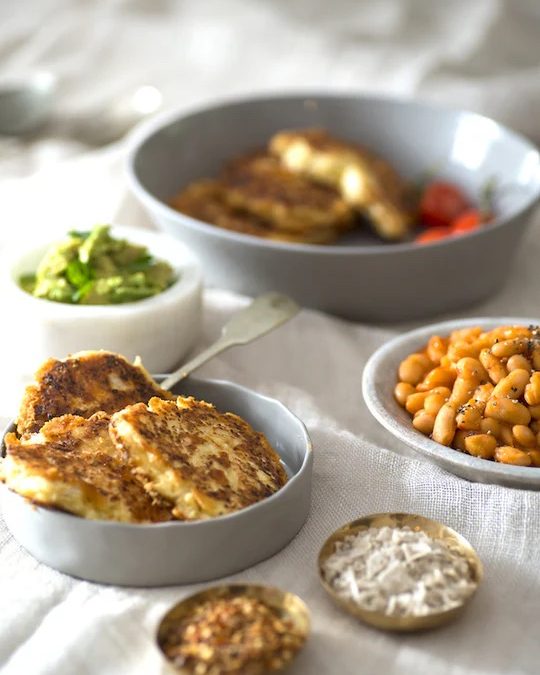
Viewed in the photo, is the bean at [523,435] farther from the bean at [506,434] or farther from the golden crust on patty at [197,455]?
the golden crust on patty at [197,455]

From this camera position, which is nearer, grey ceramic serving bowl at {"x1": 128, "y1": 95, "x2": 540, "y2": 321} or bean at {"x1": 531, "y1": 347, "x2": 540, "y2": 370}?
bean at {"x1": 531, "y1": 347, "x2": 540, "y2": 370}

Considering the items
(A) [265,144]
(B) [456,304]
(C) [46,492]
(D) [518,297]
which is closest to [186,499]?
(C) [46,492]

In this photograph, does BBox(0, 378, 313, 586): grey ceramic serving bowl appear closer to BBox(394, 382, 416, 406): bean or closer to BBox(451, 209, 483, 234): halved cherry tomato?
BBox(394, 382, 416, 406): bean

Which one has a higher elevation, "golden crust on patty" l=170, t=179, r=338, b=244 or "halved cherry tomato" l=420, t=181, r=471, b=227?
"golden crust on patty" l=170, t=179, r=338, b=244

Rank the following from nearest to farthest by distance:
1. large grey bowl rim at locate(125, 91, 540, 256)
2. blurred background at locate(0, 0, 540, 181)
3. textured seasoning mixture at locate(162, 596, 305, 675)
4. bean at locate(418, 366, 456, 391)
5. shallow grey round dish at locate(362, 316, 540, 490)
Result: 1. textured seasoning mixture at locate(162, 596, 305, 675)
2. shallow grey round dish at locate(362, 316, 540, 490)
3. bean at locate(418, 366, 456, 391)
4. large grey bowl rim at locate(125, 91, 540, 256)
5. blurred background at locate(0, 0, 540, 181)

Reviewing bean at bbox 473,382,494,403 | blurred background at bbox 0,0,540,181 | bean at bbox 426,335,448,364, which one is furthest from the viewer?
blurred background at bbox 0,0,540,181

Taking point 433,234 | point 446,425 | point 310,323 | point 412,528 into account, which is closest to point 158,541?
point 412,528

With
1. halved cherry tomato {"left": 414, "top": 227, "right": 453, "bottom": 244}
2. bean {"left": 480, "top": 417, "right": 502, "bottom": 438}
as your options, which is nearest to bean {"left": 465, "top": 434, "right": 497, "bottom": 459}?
bean {"left": 480, "top": 417, "right": 502, "bottom": 438}
